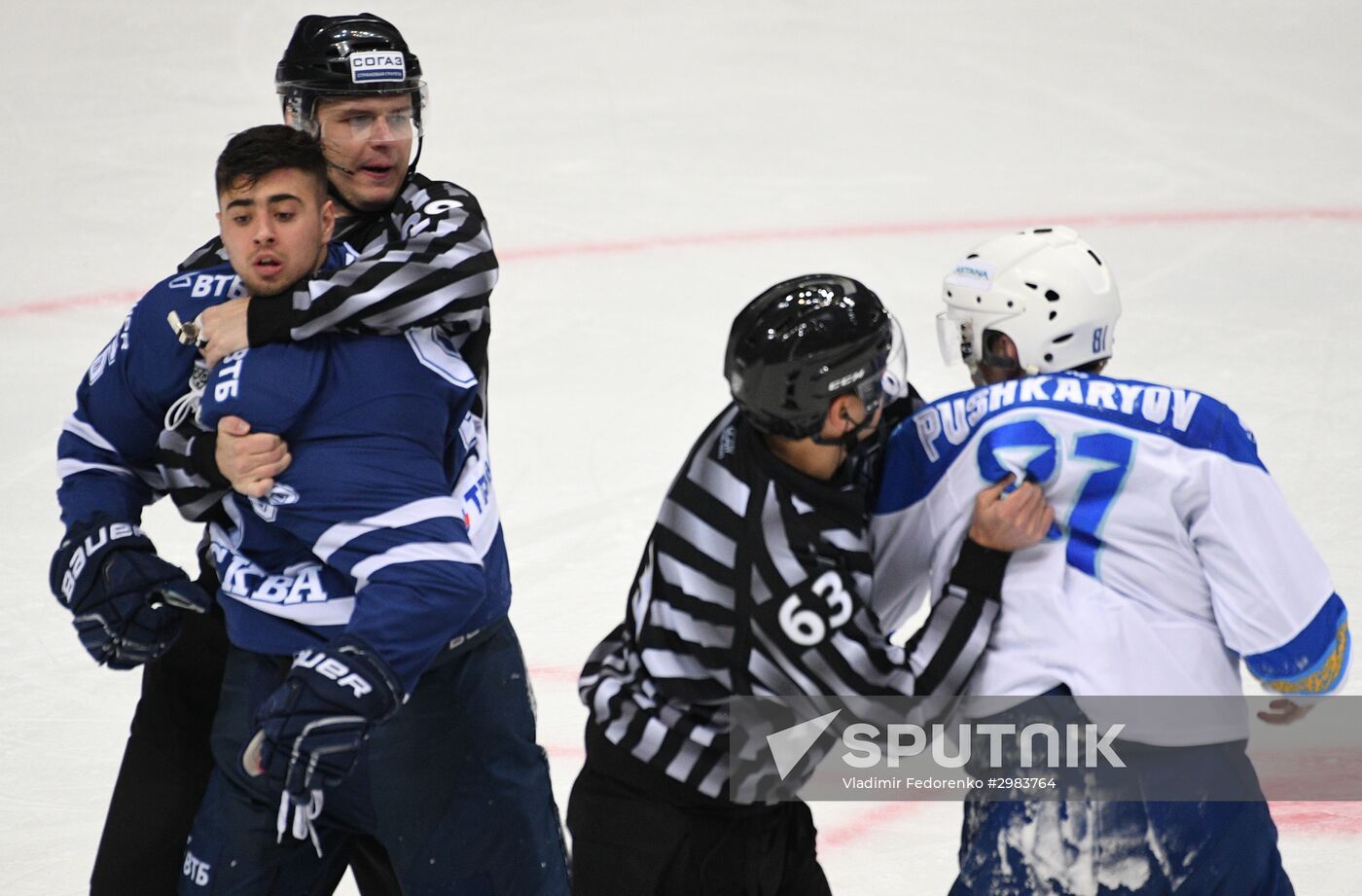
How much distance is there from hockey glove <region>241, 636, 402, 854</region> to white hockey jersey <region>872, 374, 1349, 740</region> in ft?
2.38

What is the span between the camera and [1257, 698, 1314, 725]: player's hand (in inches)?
96.8

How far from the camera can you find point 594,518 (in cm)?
477

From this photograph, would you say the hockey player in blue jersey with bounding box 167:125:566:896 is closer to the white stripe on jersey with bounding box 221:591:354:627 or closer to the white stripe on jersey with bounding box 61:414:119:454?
the white stripe on jersey with bounding box 221:591:354:627

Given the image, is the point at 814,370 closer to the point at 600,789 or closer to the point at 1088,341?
the point at 1088,341

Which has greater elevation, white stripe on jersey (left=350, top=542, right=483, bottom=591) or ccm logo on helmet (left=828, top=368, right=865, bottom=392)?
ccm logo on helmet (left=828, top=368, right=865, bottom=392)

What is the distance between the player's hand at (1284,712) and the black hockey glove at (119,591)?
1.48 metres

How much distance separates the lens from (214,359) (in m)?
2.45

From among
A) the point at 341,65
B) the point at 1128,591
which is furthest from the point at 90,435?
the point at 1128,591

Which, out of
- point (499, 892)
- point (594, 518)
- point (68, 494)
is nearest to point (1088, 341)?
point (499, 892)

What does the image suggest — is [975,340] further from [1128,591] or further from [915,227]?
[915,227]

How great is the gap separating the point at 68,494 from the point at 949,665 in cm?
126

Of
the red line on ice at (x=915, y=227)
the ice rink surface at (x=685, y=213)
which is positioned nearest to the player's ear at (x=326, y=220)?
the ice rink surface at (x=685, y=213)

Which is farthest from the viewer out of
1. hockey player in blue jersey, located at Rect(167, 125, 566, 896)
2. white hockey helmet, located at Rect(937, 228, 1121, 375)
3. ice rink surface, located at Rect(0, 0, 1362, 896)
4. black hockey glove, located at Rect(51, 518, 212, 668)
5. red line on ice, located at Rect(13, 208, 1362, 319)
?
red line on ice, located at Rect(13, 208, 1362, 319)

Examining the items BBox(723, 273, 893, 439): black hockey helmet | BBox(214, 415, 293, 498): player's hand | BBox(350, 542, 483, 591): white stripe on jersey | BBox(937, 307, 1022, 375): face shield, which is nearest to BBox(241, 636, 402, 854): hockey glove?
BBox(350, 542, 483, 591): white stripe on jersey
